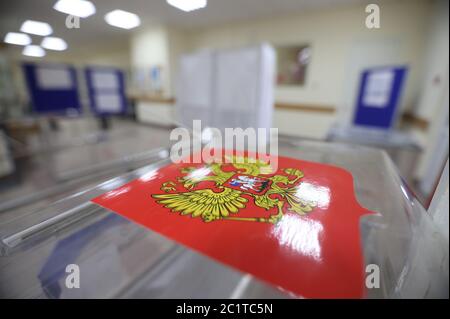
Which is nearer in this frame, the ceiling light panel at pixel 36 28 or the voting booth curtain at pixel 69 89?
the ceiling light panel at pixel 36 28

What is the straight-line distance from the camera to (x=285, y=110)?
13.4ft

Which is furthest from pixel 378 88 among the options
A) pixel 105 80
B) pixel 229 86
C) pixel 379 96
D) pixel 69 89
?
pixel 69 89

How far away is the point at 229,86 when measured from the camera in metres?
2.56

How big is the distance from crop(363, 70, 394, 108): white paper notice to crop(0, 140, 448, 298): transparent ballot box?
5.90ft

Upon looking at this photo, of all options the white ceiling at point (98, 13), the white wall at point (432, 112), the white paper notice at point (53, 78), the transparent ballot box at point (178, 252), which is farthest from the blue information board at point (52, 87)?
the white wall at point (432, 112)

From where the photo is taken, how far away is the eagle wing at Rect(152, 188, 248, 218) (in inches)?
21.7

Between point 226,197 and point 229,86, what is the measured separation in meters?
2.21

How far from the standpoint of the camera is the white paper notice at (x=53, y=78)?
1.95 metres

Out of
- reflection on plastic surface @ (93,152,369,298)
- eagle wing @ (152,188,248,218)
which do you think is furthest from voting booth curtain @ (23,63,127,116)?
eagle wing @ (152,188,248,218)

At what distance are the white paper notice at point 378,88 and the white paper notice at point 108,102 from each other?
3.34 m

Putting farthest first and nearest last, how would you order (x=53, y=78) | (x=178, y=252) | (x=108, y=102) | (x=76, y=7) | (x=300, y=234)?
(x=108, y=102)
(x=53, y=78)
(x=178, y=252)
(x=76, y=7)
(x=300, y=234)

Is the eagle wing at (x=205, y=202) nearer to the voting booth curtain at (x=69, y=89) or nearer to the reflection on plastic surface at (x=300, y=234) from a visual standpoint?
the reflection on plastic surface at (x=300, y=234)

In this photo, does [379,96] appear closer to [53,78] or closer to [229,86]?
[229,86]
